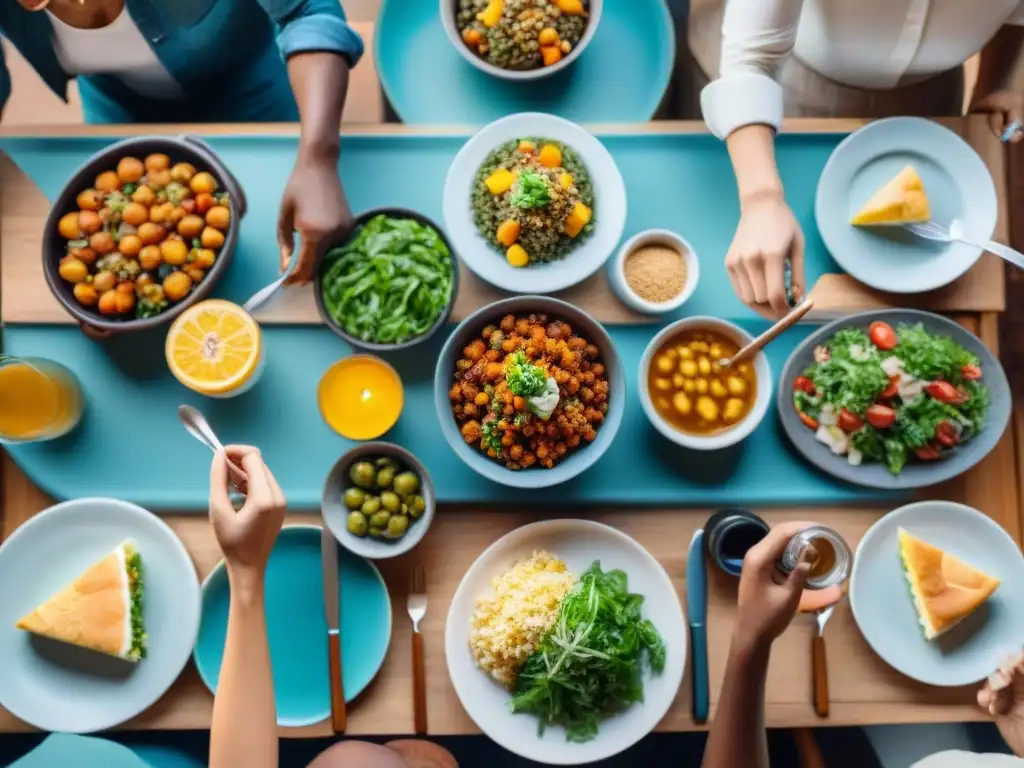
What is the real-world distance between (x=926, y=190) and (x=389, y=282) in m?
1.25

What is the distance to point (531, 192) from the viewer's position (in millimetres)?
1555

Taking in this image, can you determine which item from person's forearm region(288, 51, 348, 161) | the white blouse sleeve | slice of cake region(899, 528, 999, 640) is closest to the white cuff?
the white blouse sleeve

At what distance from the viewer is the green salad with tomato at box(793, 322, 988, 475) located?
1646 millimetres

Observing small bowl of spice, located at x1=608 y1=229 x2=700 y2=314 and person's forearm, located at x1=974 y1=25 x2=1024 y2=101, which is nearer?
small bowl of spice, located at x1=608 y1=229 x2=700 y2=314

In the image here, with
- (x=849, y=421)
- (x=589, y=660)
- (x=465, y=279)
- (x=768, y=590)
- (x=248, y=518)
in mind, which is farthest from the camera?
(x=465, y=279)

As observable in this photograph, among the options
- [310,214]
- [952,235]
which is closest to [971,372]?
[952,235]

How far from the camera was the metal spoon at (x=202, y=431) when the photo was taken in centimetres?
148

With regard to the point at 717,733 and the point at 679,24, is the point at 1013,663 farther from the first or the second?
the point at 679,24

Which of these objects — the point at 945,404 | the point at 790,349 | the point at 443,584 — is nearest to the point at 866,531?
the point at 945,404

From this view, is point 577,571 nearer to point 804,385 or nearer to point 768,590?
point 768,590

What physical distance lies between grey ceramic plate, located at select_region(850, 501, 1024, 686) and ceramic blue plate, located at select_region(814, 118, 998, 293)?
1.70 ft

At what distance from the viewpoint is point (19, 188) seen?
173 centimetres

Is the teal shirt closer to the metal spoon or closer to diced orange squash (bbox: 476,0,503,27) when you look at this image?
diced orange squash (bbox: 476,0,503,27)

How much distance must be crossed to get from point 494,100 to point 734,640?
1.35m
